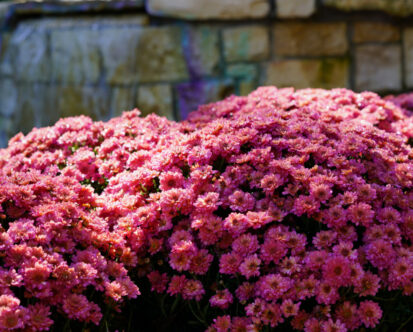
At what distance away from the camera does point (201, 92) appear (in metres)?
4.16

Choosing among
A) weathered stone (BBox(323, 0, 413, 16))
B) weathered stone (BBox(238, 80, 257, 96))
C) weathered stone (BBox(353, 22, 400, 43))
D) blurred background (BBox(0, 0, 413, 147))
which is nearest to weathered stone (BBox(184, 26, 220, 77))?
blurred background (BBox(0, 0, 413, 147))

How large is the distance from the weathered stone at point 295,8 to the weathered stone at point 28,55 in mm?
1894

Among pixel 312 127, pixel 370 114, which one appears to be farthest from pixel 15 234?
pixel 370 114

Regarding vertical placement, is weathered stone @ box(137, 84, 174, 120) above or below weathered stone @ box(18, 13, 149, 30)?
below

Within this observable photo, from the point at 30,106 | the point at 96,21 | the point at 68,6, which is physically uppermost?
the point at 68,6

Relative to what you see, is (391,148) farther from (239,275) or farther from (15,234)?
(15,234)

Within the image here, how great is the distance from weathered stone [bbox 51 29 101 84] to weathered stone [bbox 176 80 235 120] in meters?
0.70

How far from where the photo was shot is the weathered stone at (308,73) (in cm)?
412

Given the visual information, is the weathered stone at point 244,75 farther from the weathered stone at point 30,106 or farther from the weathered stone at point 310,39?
the weathered stone at point 30,106

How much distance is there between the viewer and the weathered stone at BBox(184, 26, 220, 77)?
4078 mm

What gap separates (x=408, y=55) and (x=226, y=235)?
3072 mm

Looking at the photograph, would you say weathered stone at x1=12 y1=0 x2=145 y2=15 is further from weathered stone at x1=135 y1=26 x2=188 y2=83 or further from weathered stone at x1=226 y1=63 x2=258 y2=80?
weathered stone at x1=226 y1=63 x2=258 y2=80

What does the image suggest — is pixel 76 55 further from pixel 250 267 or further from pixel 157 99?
pixel 250 267

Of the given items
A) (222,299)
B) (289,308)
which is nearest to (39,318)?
(222,299)
